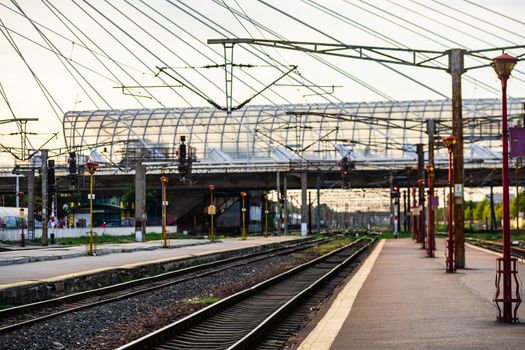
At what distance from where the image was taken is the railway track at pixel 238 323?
14648mm

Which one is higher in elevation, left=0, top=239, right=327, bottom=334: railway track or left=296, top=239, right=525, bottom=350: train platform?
left=296, top=239, right=525, bottom=350: train platform

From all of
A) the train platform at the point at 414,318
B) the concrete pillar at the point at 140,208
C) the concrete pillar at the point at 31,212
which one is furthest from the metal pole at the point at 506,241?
the concrete pillar at the point at 31,212

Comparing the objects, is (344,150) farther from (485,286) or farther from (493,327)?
(493,327)

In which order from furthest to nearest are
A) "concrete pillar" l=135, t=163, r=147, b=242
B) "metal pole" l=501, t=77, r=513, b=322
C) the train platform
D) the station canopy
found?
1. the station canopy
2. "concrete pillar" l=135, t=163, r=147, b=242
3. "metal pole" l=501, t=77, r=513, b=322
4. the train platform

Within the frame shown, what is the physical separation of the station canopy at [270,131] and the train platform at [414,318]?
77.2m

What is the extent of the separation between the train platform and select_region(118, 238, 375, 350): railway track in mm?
724

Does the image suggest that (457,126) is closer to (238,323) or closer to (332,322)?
(238,323)

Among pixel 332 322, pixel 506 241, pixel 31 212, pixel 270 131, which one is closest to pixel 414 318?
pixel 332 322

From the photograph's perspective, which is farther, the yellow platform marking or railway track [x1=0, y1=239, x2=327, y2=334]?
railway track [x1=0, y1=239, x2=327, y2=334]

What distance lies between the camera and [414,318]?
1709 centimetres

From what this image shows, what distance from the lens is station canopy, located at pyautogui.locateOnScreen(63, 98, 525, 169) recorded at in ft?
348

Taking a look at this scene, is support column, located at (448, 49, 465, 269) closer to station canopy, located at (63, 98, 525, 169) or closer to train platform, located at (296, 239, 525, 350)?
train platform, located at (296, 239, 525, 350)

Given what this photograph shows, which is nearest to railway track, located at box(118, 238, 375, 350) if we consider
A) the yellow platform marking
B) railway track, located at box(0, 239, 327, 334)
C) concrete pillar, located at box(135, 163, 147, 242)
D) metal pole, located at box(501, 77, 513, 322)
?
the yellow platform marking

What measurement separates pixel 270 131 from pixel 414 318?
308ft
